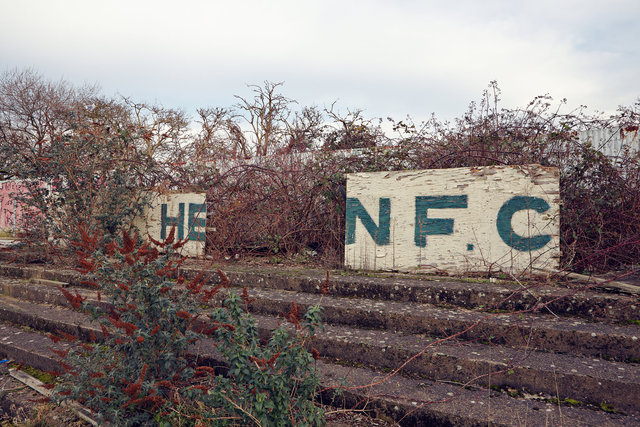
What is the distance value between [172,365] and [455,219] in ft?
9.23

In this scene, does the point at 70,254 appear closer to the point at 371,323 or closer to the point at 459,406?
the point at 371,323

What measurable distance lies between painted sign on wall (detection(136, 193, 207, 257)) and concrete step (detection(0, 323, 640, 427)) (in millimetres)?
3233

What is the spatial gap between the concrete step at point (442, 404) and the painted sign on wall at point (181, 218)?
3.23 metres

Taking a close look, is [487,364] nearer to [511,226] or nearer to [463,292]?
[463,292]

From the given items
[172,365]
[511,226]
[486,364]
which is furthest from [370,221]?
[172,365]

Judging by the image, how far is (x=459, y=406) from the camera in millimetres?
1962

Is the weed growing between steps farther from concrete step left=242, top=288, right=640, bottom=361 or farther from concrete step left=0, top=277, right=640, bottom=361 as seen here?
concrete step left=0, top=277, right=640, bottom=361

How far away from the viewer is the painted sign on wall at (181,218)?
516 cm

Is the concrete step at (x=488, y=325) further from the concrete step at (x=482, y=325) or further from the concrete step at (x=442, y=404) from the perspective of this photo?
the concrete step at (x=442, y=404)

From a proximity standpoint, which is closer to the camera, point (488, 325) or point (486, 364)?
point (486, 364)

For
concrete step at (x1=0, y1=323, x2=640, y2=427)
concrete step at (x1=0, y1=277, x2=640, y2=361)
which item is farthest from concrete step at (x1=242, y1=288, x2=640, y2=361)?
concrete step at (x1=0, y1=323, x2=640, y2=427)

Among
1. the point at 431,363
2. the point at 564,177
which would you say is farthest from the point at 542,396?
the point at 564,177

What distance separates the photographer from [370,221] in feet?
13.9

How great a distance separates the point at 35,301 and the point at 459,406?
4373 millimetres
